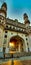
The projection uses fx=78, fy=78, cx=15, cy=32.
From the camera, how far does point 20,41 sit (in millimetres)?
31734

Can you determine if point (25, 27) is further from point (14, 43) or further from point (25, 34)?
point (14, 43)

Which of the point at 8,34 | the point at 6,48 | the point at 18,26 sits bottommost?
the point at 6,48

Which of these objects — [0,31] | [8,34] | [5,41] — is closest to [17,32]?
[8,34]

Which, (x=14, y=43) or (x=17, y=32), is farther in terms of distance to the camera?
(x=14, y=43)

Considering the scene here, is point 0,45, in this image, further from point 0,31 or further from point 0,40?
point 0,31

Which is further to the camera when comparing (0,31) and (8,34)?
(8,34)

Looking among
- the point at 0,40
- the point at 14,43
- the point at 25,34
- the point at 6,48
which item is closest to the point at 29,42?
the point at 25,34

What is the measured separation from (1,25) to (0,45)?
A: 6214 mm

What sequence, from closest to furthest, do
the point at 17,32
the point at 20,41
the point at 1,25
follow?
the point at 1,25 < the point at 17,32 < the point at 20,41

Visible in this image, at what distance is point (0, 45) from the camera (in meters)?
22.3

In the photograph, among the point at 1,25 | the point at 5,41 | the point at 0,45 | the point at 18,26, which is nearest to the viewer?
the point at 0,45

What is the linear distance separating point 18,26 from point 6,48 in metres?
13.6

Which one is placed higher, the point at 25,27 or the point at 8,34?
the point at 25,27

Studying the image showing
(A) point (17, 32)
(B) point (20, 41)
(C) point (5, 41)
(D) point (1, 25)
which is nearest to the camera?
(D) point (1, 25)
